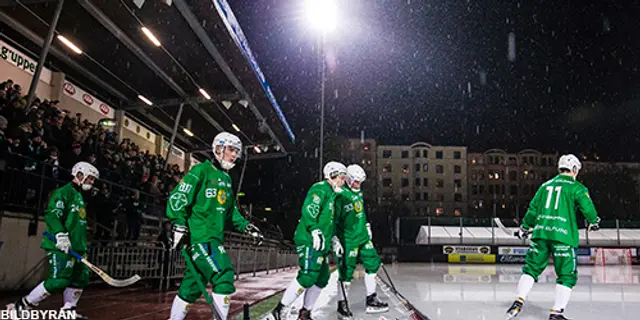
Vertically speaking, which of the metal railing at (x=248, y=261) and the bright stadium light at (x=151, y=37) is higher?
the bright stadium light at (x=151, y=37)

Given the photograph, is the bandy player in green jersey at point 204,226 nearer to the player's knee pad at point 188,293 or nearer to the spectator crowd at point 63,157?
the player's knee pad at point 188,293

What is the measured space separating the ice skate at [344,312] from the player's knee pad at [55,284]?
11.0 feet

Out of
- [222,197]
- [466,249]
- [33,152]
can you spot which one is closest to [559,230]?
[222,197]

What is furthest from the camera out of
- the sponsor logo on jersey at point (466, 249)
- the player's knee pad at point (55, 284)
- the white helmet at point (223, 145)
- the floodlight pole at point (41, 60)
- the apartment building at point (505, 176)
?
the apartment building at point (505, 176)

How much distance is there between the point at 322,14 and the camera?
15.9 meters

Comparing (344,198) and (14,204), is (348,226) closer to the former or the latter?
(344,198)

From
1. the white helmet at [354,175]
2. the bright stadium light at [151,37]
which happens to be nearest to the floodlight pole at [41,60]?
the bright stadium light at [151,37]

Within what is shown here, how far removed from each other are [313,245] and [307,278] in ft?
1.35

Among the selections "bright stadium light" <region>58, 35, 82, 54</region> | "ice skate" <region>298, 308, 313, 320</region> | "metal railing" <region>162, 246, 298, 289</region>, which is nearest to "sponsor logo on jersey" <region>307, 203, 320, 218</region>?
"ice skate" <region>298, 308, 313, 320</region>

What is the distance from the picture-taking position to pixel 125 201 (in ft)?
39.9

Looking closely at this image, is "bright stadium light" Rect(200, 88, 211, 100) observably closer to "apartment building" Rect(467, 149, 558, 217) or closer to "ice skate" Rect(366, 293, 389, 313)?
"ice skate" Rect(366, 293, 389, 313)

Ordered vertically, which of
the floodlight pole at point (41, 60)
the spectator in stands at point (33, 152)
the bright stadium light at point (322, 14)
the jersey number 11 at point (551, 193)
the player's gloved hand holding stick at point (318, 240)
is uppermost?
the bright stadium light at point (322, 14)

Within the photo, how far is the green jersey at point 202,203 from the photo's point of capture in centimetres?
420

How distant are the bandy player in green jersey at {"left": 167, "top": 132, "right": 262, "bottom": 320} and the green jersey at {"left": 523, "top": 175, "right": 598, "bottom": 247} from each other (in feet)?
13.9
